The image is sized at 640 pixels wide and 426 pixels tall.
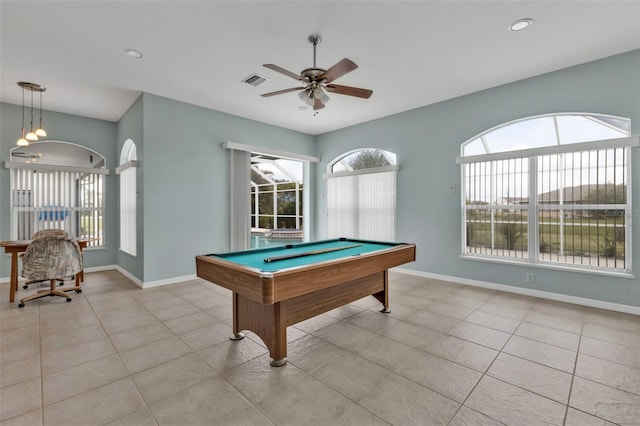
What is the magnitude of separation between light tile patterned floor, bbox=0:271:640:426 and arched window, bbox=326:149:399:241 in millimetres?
2458

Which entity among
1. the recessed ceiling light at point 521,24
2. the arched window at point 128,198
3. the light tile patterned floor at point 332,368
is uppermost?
the recessed ceiling light at point 521,24

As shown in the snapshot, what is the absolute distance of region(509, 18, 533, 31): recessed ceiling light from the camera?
277 centimetres

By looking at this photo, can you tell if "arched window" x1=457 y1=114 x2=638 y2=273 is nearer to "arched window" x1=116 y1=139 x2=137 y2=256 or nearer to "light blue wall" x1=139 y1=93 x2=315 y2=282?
"light blue wall" x1=139 y1=93 x2=315 y2=282

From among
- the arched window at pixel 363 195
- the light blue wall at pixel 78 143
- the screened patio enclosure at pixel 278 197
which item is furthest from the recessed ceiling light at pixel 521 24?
the screened patio enclosure at pixel 278 197

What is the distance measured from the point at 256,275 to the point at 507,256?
397 cm

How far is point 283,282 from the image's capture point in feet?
6.58

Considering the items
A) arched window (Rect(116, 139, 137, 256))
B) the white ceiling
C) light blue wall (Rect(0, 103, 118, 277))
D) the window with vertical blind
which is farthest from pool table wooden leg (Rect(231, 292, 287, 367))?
the window with vertical blind

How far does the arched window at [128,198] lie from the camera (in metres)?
4.93

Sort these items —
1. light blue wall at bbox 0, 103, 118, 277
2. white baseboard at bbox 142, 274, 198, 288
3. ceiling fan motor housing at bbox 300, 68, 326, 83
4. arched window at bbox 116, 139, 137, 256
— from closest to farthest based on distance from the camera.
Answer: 1. ceiling fan motor housing at bbox 300, 68, 326, 83
2. white baseboard at bbox 142, 274, 198, 288
3. light blue wall at bbox 0, 103, 118, 277
4. arched window at bbox 116, 139, 137, 256

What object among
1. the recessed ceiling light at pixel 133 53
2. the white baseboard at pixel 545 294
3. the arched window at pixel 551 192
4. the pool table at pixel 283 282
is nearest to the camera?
the pool table at pixel 283 282

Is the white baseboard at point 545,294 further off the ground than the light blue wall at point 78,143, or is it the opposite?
the light blue wall at point 78,143

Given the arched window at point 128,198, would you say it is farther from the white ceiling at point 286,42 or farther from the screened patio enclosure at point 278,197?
the screened patio enclosure at point 278,197

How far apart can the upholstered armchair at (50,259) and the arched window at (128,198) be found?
41.9 inches

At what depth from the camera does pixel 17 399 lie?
6.07 ft
